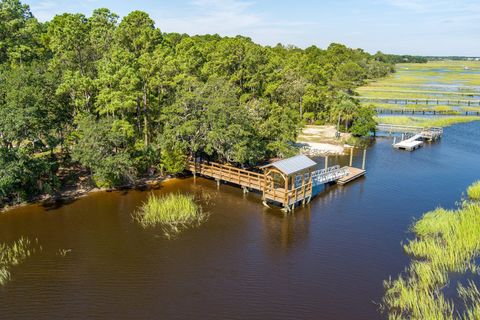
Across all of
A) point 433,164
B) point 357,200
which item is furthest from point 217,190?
point 433,164

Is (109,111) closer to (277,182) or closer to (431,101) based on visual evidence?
(277,182)

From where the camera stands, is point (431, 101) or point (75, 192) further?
point (431, 101)

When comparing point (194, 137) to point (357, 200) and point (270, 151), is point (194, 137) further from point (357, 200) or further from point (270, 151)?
point (357, 200)

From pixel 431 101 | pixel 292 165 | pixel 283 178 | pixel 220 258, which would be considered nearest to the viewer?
pixel 220 258

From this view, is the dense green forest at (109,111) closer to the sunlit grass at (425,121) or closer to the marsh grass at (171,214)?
the marsh grass at (171,214)

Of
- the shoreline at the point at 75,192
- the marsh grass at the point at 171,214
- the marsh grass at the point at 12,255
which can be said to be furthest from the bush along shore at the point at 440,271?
the shoreline at the point at 75,192

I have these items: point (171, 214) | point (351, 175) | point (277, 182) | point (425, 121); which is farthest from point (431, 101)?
point (171, 214)

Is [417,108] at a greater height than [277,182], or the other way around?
[417,108]
